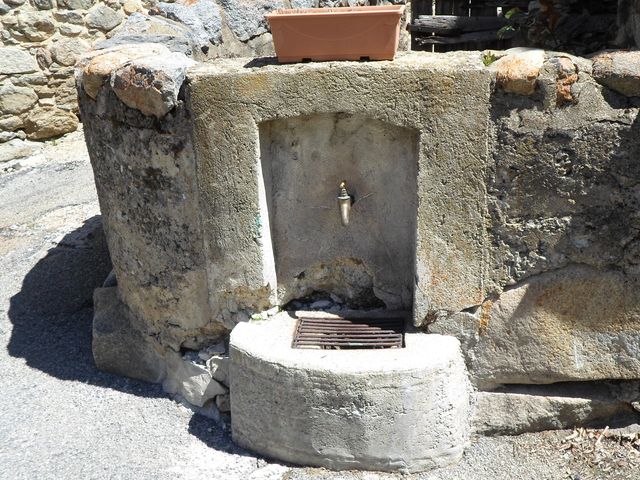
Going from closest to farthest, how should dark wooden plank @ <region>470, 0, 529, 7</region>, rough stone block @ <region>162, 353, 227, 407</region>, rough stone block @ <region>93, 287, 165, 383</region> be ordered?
rough stone block @ <region>162, 353, 227, 407</region>
rough stone block @ <region>93, 287, 165, 383</region>
dark wooden plank @ <region>470, 0, 529, 7</region>

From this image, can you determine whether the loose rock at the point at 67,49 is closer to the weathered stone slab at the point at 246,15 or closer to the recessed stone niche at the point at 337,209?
the weathered stone slab at the point at 246,15

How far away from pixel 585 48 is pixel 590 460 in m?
2.70

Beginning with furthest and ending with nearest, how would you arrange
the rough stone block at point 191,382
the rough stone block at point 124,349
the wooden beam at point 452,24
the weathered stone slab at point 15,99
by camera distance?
the wooden beam at point 452,24
the weathered stone slab at point 15,99
the rough stone block at point 124,349
the rough stone block at point 191,382

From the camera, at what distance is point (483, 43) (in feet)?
26.5

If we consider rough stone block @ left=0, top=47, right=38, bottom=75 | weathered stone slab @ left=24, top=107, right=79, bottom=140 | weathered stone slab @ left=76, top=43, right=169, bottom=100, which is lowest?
weathered stone slab @ left=24, top=107, right=79, bottom=140

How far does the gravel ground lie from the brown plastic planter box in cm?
177

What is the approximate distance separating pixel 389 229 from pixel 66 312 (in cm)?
216

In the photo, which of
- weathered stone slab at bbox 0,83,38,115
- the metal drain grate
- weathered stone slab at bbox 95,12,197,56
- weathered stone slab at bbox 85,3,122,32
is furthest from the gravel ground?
weathered stone slab at bbox 85,3,122,32

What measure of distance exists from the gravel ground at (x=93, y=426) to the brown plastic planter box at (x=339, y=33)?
1771 mm

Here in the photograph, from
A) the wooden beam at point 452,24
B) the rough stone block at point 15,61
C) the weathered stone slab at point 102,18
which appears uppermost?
the weathered stone slab at point 102,18

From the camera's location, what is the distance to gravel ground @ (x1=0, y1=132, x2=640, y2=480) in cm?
328

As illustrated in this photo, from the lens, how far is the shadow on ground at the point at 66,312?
396 cm

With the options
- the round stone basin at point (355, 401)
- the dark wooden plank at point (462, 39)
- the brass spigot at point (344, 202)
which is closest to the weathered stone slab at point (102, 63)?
the brass spigot at point (344, 202)

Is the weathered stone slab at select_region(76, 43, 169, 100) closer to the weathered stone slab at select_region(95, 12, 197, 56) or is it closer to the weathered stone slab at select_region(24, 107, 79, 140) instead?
the weathered stone slab at select_region(95, 12, 197, 56)
